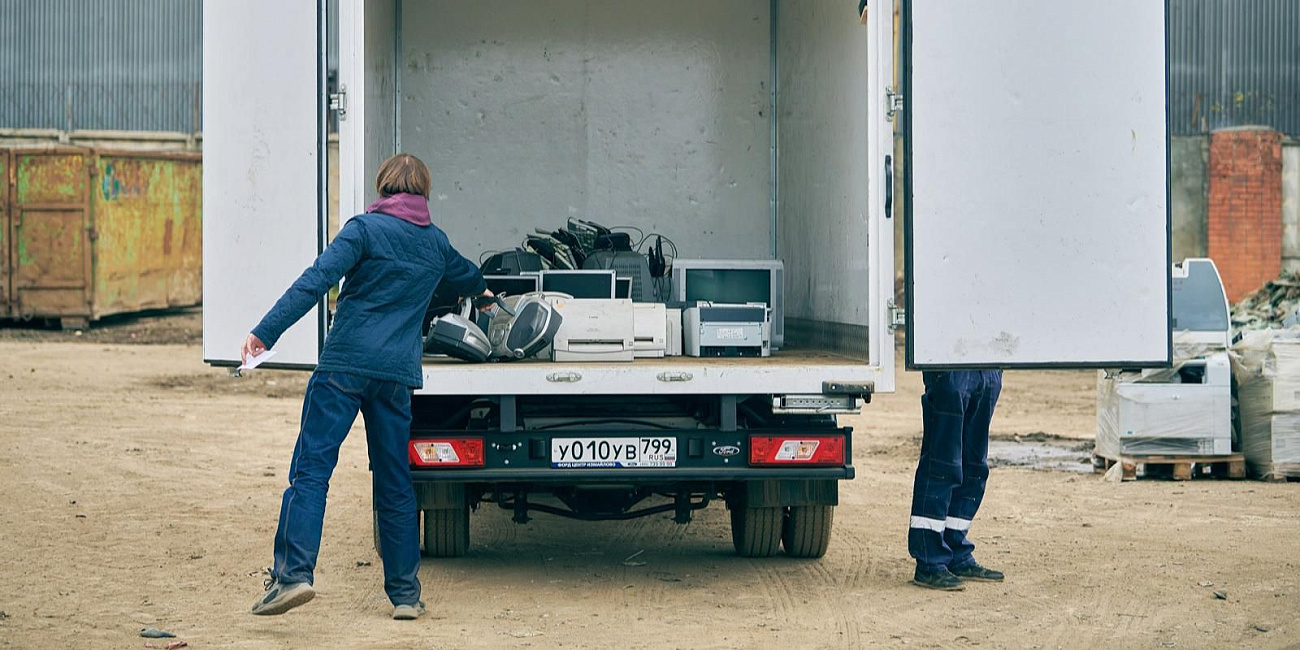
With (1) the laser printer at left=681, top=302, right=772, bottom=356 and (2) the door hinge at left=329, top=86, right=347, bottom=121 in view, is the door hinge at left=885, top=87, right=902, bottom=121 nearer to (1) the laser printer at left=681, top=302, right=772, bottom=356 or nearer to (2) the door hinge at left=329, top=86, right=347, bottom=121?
(1) the laser printer at left=681, top=302, right=772, bottom=356

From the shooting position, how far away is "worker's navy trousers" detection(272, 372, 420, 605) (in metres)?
5.62

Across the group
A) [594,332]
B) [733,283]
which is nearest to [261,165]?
[594,332]

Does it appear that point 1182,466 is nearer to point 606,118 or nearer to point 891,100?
point 606,118

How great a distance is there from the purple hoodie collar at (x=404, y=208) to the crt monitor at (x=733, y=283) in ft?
7.56

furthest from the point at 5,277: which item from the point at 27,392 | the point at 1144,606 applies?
the point at 1144,606

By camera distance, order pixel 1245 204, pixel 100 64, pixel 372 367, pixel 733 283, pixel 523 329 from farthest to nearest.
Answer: pixel 100 64 → pixel 1245 204 → pixel 733 283 → pixel 523 329 → pixel 372 367

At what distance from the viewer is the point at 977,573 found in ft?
22.6

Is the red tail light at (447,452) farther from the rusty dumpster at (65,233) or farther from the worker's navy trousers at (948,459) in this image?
the rusty dumpster at (65,233)

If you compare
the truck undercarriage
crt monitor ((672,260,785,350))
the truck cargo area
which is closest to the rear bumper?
the truck undercarriage

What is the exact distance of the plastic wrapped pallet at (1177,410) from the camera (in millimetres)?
10109

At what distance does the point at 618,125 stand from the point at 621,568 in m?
2.99

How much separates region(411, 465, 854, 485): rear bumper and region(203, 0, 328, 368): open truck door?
70cm

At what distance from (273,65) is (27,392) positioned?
930 cm

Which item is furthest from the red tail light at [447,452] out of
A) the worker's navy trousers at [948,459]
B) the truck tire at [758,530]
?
the worker's navy trousers at [948,459]
